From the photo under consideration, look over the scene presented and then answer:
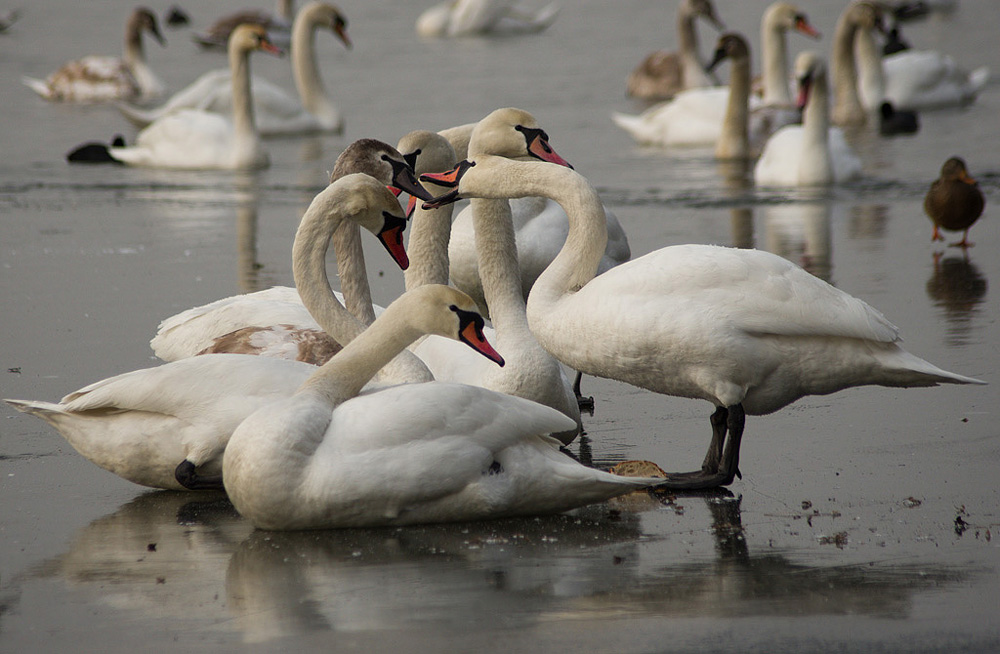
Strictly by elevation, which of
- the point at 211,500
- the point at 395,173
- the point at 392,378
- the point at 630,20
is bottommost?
the point at 211,500

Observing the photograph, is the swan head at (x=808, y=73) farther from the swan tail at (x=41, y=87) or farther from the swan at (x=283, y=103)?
the swan tail at (x=41, y=87)

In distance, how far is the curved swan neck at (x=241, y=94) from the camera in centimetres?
1611

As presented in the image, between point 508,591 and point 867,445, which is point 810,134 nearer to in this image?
point 867,445

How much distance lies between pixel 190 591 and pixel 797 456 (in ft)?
8.29

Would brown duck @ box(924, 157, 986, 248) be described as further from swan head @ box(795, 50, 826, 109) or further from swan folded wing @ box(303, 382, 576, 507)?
swan folded wing @ box(303, 382, 576, 507)

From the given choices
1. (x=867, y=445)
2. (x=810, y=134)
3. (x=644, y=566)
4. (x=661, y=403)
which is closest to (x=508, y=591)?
(x=644, y=566)

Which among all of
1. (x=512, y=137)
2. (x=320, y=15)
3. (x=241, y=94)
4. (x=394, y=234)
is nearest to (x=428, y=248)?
(x=512, y=137)

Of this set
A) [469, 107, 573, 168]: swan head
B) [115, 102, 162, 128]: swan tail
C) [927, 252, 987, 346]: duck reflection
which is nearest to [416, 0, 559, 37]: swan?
[115, 102, 162, 128]: swan tail

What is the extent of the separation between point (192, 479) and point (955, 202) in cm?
704

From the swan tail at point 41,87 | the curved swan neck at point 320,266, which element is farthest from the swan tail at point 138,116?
the curved swan neck at point 320,266

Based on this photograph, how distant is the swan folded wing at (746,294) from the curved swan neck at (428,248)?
4.97ft

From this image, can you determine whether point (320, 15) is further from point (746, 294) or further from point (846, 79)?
point (746, 294)

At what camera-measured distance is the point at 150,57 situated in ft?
102

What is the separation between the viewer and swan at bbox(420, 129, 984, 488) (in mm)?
5457
